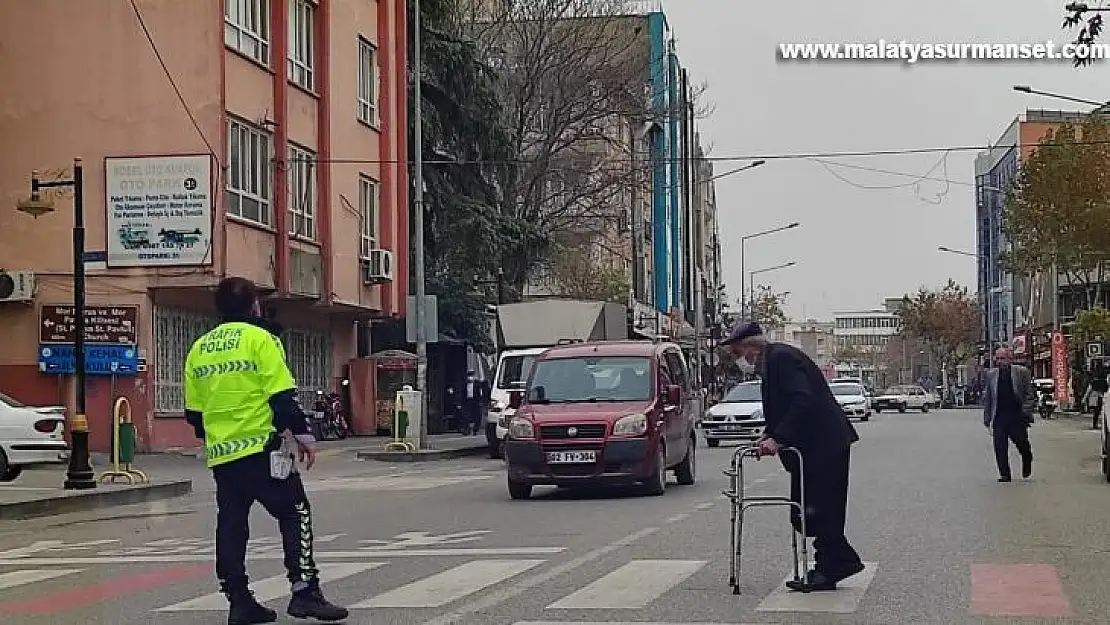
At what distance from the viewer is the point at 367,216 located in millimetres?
40281

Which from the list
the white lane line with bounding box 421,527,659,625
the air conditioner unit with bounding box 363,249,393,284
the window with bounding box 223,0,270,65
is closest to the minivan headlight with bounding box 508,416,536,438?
the white lane line with bounding box 421,527,659,625

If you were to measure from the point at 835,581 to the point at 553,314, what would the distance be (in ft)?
71.4

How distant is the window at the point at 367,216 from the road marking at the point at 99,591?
27.2 metres

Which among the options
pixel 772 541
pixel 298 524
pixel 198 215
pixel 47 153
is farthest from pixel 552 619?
pixel 47 153

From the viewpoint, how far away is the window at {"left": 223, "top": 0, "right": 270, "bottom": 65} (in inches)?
1270

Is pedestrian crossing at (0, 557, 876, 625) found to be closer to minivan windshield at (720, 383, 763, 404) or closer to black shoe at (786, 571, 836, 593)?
black shoe at (786, 571, 836, 593)

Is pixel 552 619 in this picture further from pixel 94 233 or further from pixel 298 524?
pixel 94 233

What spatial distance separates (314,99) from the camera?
120ft

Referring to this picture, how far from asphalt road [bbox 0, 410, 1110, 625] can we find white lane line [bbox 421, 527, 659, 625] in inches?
0.7

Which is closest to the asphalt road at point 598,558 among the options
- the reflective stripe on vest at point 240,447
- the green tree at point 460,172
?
the reflective stripe on vest at point 240,447

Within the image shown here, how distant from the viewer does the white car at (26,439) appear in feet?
75.9

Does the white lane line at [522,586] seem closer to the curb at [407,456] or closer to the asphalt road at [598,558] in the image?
the asphalt road at [598,558]

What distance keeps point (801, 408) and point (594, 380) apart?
9.73 m

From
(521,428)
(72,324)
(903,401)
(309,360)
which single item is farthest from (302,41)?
(903,401)
